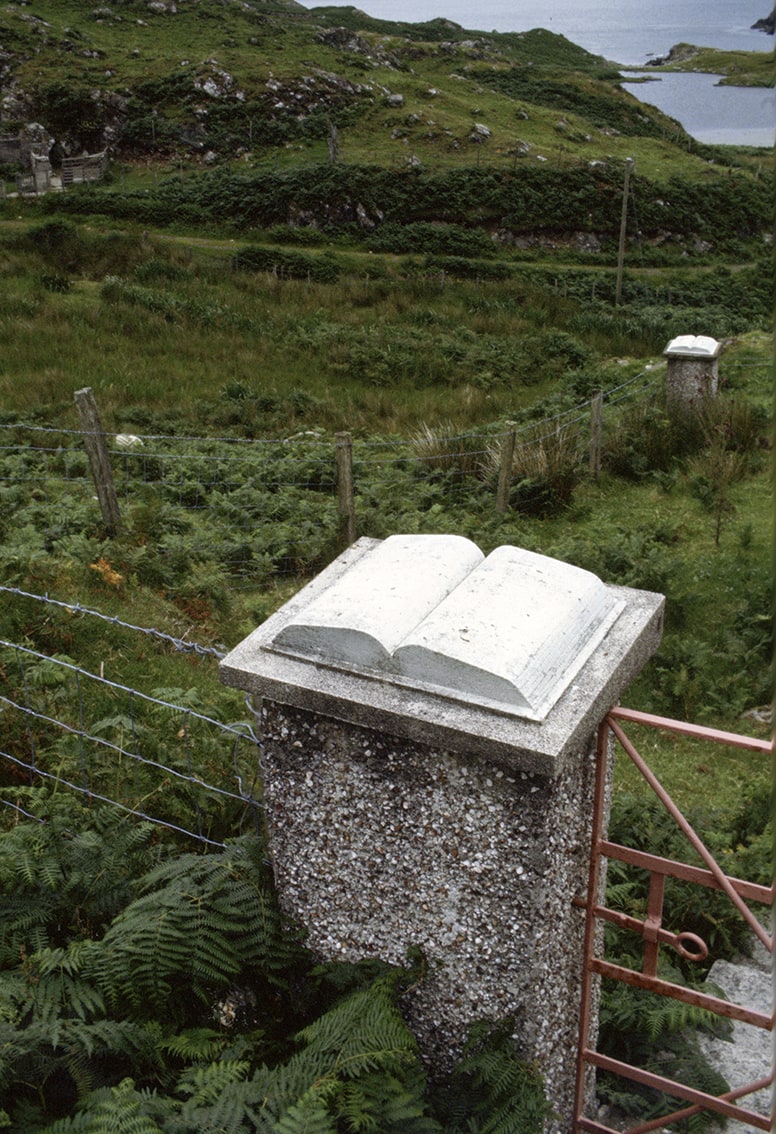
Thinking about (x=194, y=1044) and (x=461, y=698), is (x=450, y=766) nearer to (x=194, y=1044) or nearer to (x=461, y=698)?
(x=461, y=698)

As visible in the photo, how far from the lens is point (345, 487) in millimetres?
8703

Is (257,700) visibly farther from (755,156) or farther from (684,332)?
(684,332)

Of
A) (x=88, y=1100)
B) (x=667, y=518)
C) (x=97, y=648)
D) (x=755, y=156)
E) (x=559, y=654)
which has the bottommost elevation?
(x=667, y=518)

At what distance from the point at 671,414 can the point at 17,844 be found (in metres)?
10.4

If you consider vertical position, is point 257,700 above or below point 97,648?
above

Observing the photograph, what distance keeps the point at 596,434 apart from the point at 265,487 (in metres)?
3.92

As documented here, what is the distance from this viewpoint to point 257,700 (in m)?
2.58

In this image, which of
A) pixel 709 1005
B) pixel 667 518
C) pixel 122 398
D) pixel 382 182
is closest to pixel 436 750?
pixel 709 1005

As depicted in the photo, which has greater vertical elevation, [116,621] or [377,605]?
[377,605]

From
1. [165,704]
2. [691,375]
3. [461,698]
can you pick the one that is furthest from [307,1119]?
[691,375]

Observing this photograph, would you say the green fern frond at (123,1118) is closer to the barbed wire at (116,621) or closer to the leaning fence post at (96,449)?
the barbed wire at (116,621)

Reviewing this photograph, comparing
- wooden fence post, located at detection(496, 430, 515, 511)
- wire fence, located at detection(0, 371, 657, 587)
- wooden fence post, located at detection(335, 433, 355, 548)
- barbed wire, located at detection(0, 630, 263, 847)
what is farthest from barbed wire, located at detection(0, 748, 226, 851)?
wooden fence post, located at detection(496, 430, 515, 511)

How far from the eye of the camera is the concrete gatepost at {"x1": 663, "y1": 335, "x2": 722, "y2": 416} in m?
11.8

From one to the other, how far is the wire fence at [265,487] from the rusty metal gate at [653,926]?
5283 mm
